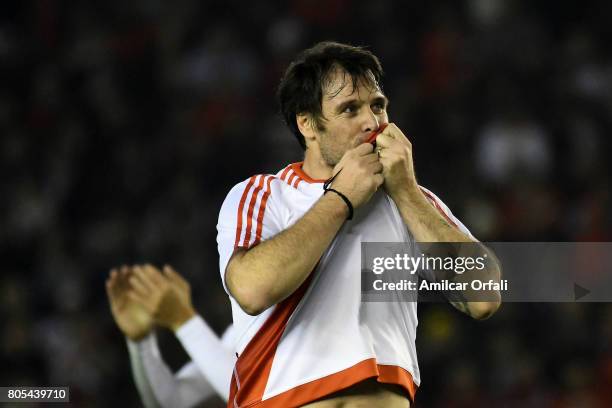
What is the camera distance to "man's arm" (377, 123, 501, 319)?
8.84ft

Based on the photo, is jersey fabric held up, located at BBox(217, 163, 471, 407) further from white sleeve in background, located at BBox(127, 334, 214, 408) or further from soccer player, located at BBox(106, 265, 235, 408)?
white sleeve in background, located at BBox(127, 334, 214, 408)

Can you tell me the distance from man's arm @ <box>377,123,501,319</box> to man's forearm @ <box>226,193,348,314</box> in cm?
18

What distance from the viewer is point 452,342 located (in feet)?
20.2

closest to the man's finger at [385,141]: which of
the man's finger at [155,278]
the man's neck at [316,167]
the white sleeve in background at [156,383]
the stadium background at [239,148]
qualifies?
the man's neck at [316,167]

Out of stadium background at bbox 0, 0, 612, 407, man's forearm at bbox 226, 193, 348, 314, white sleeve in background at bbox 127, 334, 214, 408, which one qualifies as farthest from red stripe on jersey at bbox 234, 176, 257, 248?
stadium background at bbox 0, 0, 612, 407

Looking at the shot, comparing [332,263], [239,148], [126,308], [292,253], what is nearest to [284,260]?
[292,253]

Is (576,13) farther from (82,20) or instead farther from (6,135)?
(6,135)

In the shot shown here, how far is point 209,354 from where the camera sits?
3.78 m

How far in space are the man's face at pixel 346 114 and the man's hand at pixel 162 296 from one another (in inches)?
46.5

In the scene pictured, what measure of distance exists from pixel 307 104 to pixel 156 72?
541 centimetres

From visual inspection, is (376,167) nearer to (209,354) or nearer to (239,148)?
(209,354)

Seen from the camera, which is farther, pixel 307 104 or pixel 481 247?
pixel 307 104

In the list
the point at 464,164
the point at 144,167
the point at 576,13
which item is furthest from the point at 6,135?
the point at 576,13

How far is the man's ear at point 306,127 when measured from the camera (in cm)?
300
